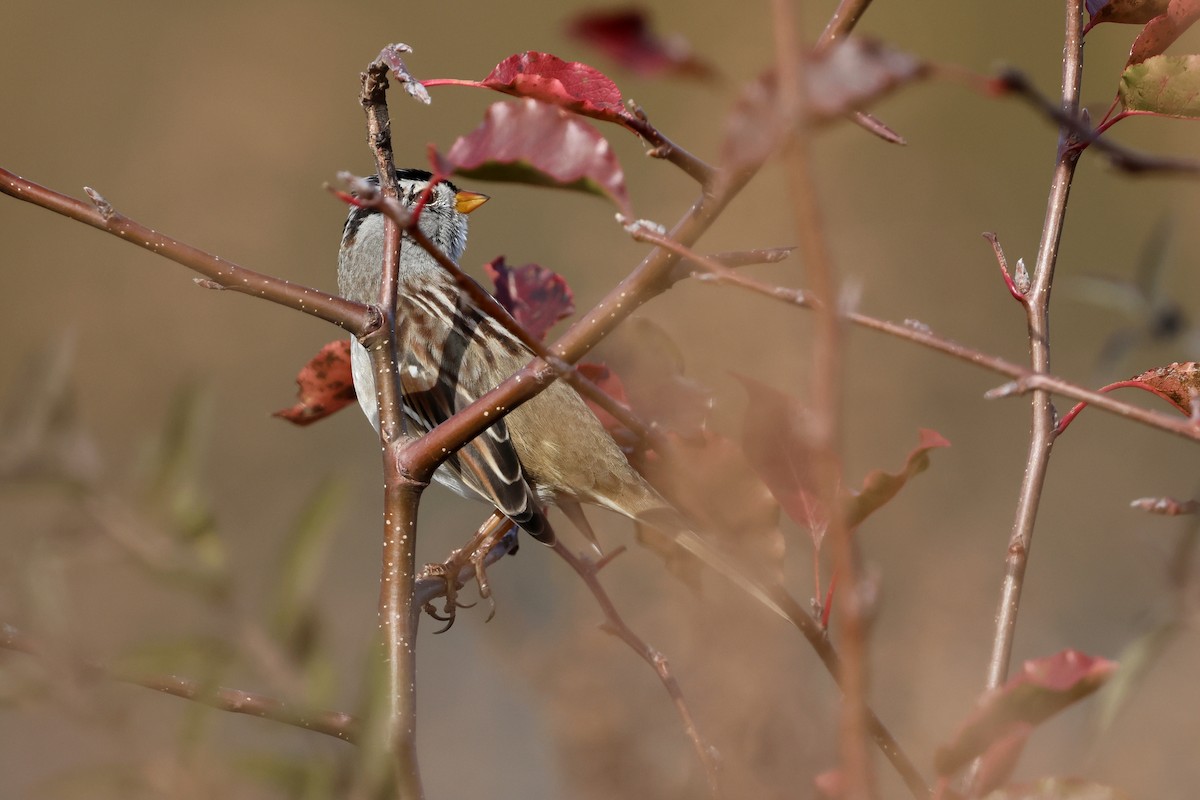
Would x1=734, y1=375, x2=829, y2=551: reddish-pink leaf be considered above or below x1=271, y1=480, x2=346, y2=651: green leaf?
above

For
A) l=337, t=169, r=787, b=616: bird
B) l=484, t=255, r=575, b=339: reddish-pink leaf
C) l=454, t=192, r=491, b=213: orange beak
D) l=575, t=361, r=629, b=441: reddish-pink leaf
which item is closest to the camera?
l=575, t=361, r=629, b=441: reddish-pink leaf

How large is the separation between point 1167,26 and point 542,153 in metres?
0.49

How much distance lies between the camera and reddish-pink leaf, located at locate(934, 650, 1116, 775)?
0.54m

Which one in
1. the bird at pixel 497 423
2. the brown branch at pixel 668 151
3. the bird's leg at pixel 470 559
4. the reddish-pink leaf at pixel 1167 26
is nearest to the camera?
the brown branch at pixel 668 151

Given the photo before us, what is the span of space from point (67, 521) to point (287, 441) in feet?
15.0

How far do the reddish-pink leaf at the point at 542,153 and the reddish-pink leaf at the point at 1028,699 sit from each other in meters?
0.30

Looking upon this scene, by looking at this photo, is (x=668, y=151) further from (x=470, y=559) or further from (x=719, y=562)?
(x=470, y=559)

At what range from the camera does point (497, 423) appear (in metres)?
Answer: 2.15

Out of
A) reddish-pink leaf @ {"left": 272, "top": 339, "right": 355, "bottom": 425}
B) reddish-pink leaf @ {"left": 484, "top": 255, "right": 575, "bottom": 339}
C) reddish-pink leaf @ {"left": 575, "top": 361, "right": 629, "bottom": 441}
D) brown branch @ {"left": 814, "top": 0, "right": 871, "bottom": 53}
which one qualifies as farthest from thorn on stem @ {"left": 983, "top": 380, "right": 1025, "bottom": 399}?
reddish-pink leaf @ {"left": 272, "top": 339, "right": 355, "bottom": 425}

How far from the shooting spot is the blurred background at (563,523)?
1.78 feet

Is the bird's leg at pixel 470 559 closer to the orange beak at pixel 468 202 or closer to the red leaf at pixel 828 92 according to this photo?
the orange beak at pixel 468 202

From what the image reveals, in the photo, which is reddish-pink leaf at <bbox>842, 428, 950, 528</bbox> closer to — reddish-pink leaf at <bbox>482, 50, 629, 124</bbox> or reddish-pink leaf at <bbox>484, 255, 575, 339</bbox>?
reddish-pink leaf at <bbox>482, 50, 629, 124</bbox>

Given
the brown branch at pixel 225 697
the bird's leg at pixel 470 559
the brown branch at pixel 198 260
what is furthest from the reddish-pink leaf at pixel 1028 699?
the bird's leg at pixel 470 559

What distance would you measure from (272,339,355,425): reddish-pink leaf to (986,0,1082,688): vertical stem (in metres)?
0.72
